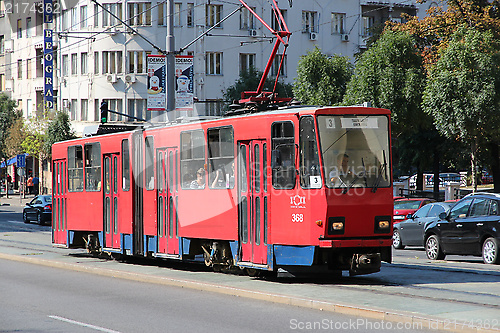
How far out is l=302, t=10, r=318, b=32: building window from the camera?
6178cm

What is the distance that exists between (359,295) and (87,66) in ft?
174

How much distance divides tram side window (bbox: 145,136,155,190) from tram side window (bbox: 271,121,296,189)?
481 centimetres

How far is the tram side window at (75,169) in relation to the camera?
2211 cm

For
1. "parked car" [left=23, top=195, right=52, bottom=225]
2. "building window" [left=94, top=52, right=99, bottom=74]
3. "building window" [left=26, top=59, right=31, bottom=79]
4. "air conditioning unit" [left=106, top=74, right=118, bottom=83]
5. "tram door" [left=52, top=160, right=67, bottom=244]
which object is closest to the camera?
"tram door" [left=52, top=160, right=67, bottom=244]

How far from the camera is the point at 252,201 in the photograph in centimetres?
1477

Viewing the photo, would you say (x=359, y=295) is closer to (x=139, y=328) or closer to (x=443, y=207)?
(x=139, y=328)

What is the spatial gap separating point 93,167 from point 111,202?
154 cm

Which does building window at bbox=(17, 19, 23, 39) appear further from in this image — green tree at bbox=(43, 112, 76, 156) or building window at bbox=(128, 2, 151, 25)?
building window at bbox=(128, 2, 151, 25)

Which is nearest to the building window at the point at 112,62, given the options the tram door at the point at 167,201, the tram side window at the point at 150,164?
the tram side window at the point at 150,164

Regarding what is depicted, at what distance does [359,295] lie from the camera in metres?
12.0

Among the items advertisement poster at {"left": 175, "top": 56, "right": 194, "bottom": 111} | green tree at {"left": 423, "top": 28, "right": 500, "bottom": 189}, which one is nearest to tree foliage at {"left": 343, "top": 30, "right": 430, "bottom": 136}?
green tree at {"left": 423, "top": 28, "right": 500, "bottom": 189}

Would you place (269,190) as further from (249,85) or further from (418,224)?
(249,85)

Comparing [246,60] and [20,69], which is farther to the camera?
[20,69]

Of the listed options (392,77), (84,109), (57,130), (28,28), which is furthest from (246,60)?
(392,77)
